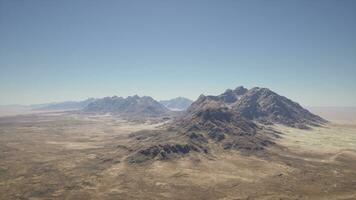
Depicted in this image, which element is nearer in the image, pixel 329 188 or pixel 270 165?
pixel 329 188

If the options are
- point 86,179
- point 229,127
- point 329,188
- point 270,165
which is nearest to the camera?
point 329,188

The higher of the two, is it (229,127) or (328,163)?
(229,127)

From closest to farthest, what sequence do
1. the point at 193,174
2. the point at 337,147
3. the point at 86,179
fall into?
the point at 86,179, the point at 193,174, the point at 337,147

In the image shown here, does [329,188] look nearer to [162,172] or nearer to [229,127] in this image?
[162,172]

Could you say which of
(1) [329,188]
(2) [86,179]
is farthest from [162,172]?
(1) [329,188]

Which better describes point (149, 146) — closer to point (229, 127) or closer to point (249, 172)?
point (249, 172)

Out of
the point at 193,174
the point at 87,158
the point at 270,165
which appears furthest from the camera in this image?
the point at 87,158

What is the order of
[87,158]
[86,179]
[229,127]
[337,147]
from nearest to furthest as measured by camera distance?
[86,179]
[87,158]
[337,147]
[229,127]

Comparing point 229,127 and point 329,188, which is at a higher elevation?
A: point 229,127

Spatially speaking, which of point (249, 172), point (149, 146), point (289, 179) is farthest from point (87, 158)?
point (289, 179)
